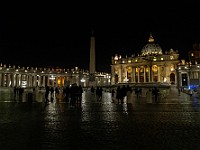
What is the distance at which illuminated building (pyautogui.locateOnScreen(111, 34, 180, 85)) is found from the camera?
101500 millimetres

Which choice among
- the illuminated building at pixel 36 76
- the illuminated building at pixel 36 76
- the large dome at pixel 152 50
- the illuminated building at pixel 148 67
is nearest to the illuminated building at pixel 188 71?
the illuminated building at pixel 148 67

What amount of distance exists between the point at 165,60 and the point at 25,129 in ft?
332

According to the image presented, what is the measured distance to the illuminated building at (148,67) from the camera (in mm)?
101500

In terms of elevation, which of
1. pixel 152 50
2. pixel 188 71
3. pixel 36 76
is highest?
pixel 152 50

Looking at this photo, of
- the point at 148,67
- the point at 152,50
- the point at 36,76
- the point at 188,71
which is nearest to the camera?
the point at 188,71

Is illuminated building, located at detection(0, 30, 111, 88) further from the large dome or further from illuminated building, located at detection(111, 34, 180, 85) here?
the large dome

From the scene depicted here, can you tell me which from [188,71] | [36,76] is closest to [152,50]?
[188,71]

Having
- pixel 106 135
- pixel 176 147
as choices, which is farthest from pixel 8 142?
pixel 176 147

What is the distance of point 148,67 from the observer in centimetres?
10738

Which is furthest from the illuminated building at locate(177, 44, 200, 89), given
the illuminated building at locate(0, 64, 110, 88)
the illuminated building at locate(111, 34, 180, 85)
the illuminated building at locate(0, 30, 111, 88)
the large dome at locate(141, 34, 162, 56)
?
the illuminated building at locate(0, 64, 110, 88)

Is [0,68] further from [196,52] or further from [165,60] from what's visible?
[196,52]

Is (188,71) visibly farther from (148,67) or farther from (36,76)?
(36,76)

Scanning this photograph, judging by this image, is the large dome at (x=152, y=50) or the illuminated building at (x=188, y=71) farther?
the large dome at (x=152, y=50)

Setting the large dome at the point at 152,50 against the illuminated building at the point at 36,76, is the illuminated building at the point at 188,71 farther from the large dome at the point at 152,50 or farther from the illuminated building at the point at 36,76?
the illuminated building at the point at 36,76
